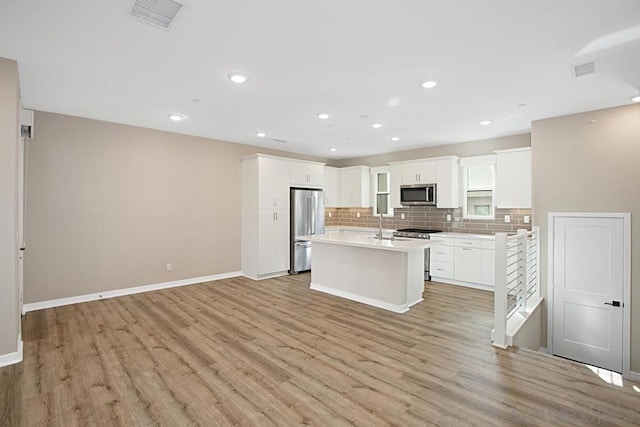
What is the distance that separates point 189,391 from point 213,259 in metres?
3.73

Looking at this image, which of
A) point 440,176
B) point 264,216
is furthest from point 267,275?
point 440,176

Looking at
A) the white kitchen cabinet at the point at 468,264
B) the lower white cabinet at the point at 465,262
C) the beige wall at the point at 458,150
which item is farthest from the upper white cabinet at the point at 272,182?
the white kitchen cabinet at the point at 468,264

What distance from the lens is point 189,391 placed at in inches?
94.0

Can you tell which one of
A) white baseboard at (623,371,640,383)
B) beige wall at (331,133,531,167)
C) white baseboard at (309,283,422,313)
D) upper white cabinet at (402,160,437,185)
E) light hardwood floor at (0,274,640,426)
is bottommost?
white baseboard at (623,371,640,383)

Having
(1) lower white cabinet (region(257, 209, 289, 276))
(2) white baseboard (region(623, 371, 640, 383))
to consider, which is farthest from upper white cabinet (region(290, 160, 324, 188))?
(2) white baseboard (region(623, 371, 640, 383))

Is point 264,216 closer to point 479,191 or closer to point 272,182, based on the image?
point 272,182

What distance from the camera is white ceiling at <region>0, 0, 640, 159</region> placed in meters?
2.11

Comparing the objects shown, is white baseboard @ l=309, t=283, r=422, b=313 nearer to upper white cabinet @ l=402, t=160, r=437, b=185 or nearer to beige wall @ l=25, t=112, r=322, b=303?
beige wall @ l=25, t=112, r=322, b=303

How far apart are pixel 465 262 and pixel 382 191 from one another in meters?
2.60

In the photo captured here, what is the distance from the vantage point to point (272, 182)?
6.16 meters

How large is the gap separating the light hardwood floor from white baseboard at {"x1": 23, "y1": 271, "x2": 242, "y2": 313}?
0.20m

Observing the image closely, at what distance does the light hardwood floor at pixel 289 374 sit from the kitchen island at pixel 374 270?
0.28 meters

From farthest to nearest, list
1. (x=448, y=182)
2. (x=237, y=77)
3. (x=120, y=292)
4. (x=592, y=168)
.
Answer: (x=448, y=182) → (x=120, y=292) → (x=592, y=168) → (x=237, y=77)

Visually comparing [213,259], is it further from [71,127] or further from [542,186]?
[542,186]
